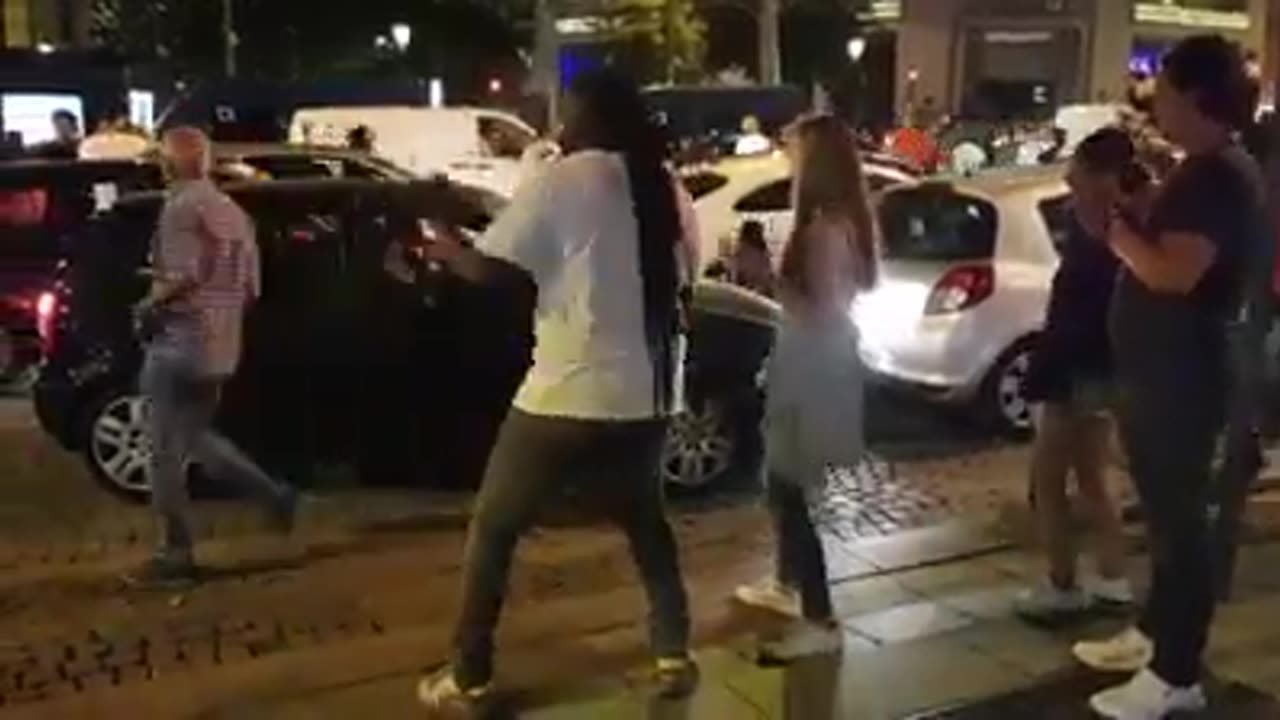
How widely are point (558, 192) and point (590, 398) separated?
1.82ft

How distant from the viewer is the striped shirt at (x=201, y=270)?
21.9ft

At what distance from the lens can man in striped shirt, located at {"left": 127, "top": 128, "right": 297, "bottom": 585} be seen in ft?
21.9

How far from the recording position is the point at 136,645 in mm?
6117

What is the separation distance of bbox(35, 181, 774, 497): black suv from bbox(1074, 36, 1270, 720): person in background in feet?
11.8

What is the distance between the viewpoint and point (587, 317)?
15.3 ft

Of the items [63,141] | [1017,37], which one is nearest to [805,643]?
[63,141]

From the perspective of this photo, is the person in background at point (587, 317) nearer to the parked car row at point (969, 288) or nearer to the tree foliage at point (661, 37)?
the parked car row at point (969, 288)

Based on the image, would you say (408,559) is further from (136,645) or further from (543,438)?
(543,438)

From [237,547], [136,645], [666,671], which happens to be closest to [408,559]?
[237,547]

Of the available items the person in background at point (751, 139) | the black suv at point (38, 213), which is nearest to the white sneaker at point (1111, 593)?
the black suv at point (38, 213)

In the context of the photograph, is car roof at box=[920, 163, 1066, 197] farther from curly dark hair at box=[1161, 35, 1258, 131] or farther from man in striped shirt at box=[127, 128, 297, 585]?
curly dark hair at box=[1161, 35, 1258, 131]

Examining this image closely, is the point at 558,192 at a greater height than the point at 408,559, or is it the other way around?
the point at 558,192

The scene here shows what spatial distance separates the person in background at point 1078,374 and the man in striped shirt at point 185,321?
10.1ft

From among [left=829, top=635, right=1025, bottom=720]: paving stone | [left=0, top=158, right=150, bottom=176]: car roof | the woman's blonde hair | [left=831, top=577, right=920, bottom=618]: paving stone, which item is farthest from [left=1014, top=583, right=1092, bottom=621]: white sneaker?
[left=0, top=158, right=150, bottom=176]: car roof
